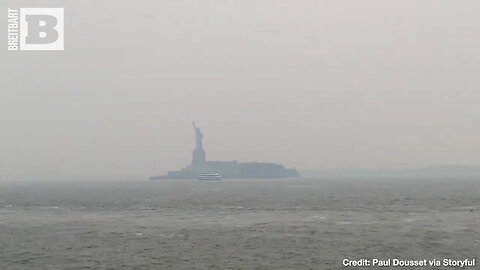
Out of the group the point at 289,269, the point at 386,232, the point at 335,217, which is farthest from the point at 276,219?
the point at 289,269

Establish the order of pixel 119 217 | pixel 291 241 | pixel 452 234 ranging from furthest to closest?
pixel 119 217 < pixel 452 234 < pixel 291 241

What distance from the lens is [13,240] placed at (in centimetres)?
7494

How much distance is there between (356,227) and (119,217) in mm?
51854

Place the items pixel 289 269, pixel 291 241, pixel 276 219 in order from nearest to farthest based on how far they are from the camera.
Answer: pixel 289 269, pixel 291 241, pixel 276 219

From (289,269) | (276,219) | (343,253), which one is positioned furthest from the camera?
(276,219)

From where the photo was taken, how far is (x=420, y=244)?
214 feet

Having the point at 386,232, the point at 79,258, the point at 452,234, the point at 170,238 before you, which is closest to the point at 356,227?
the point at 386,232

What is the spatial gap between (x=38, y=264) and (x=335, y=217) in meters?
62.1

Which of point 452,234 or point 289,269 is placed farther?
point 452,234

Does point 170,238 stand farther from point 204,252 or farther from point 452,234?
point 452,234

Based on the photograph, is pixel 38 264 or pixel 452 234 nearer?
pixel 38 264

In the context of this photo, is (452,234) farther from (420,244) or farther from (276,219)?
(276,219)

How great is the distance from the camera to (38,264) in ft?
185

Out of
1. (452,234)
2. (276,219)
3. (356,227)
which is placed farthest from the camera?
(276,219)
